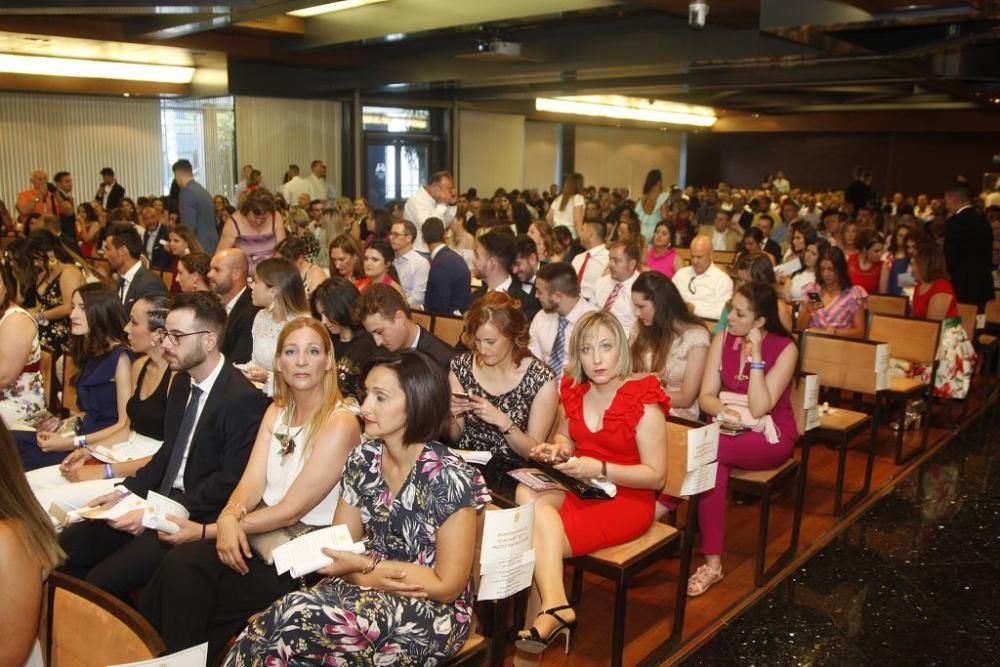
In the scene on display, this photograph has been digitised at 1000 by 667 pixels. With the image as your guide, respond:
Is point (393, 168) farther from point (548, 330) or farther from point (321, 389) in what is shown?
point (321, 389)

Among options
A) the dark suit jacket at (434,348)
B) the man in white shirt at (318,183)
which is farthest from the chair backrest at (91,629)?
the man in white shirt at (318,183)

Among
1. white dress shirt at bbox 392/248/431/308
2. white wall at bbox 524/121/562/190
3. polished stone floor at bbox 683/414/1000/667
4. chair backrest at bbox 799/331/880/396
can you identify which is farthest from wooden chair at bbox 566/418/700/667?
white wall at bbox 524/121/562/190

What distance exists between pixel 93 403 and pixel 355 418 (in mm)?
1654

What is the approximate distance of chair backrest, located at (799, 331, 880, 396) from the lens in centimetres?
468

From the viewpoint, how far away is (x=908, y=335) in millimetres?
5570

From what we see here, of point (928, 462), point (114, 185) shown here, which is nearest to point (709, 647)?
point (928, 462)

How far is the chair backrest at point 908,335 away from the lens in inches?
214

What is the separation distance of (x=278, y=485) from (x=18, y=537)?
1.16 metres

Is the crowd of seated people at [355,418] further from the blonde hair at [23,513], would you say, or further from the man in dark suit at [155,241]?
the man in dark suit at [155,241]

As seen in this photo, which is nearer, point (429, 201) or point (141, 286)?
point (141, 286)

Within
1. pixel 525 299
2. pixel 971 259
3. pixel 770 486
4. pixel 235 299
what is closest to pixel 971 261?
pixel 971 259

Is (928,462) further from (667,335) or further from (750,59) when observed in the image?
(750,59)

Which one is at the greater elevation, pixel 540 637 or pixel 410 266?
pixel 410 266

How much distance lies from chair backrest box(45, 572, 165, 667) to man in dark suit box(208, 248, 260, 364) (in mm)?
3095
